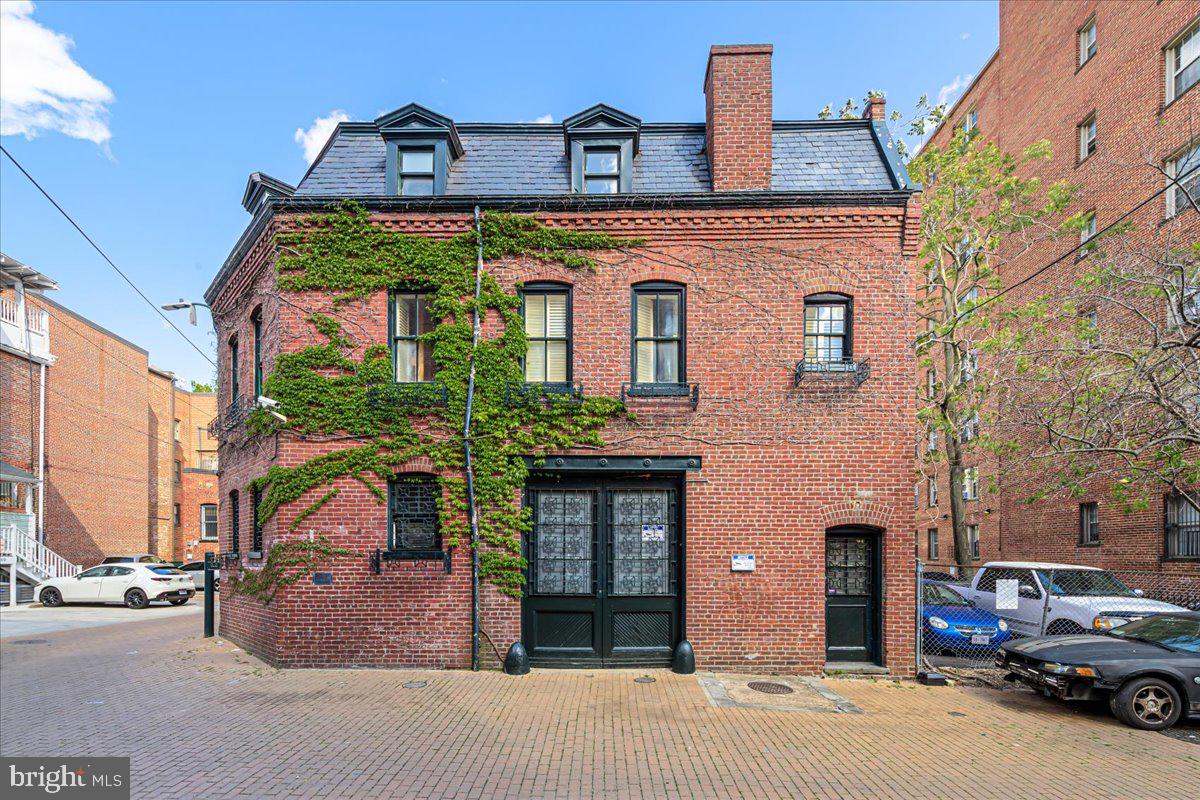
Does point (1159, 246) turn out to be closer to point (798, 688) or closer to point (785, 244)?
point (785, 244)

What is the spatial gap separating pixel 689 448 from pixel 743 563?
6.21 ft

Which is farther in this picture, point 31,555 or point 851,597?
point 31,555

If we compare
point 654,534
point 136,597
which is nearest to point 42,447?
point 136,597

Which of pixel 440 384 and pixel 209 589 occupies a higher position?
pixel 440 384

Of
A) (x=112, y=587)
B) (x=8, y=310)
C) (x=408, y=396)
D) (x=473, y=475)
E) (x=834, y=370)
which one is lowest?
(x=112, y=587)

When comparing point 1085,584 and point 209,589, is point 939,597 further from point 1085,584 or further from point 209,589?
point 209,589

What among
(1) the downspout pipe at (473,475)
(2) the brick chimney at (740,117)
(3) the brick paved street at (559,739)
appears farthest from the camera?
(2) the brick chimney at (740,117)

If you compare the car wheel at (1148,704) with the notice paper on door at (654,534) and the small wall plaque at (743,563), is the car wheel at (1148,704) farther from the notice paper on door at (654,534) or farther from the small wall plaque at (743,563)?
the notice paper on door at (654,534)

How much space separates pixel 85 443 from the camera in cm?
2662

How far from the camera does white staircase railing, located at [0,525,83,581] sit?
70.3ft

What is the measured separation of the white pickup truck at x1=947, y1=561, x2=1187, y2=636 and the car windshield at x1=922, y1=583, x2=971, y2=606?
68 cm

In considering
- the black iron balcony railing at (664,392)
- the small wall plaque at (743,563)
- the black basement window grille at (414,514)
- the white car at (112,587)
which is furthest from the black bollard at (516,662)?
the white car at (112,587)

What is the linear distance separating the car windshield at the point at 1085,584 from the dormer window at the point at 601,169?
10.9m

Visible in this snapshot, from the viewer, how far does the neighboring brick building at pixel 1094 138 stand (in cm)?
1797
